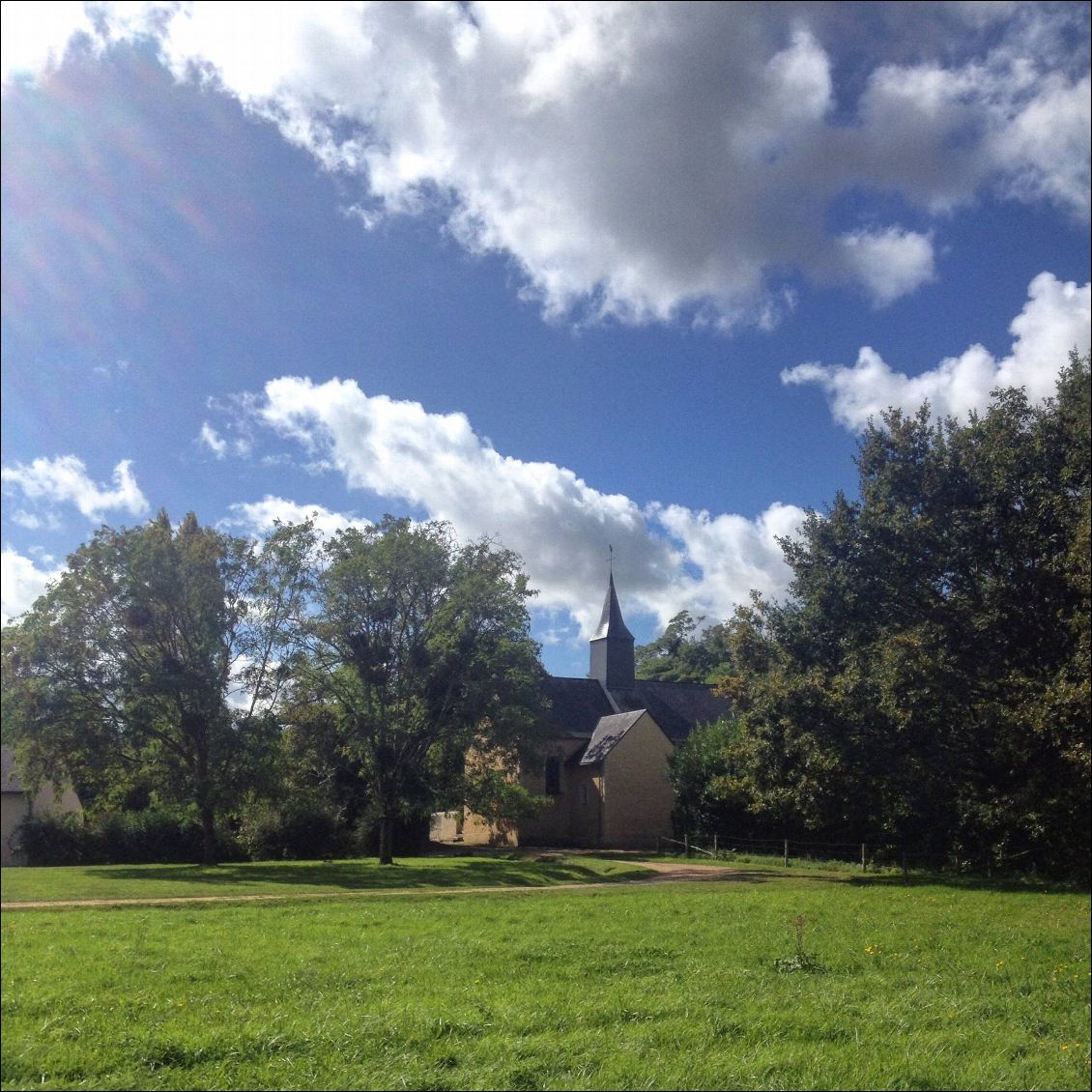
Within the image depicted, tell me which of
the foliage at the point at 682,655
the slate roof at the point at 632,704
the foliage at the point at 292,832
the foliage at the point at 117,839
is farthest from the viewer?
the foliage at the point at 682,655

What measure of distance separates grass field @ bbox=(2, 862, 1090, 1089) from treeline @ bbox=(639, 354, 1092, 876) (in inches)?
305

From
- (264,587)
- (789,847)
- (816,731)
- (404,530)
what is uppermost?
(404,530)

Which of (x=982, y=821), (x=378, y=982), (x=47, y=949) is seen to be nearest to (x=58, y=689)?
(x=47, y=949)

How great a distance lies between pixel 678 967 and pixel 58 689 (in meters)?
23.6

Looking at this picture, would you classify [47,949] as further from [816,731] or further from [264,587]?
[264,587]

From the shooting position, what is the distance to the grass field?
7.37 meters

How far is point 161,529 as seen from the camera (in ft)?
99.3

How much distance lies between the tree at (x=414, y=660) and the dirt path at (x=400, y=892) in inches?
268

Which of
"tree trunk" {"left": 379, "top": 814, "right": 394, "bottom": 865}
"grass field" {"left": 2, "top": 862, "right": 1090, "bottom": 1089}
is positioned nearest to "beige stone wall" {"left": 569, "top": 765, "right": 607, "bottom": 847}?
"tree trunk" {"left": 379, "top": 814, "right": 394, "bottom": 865}

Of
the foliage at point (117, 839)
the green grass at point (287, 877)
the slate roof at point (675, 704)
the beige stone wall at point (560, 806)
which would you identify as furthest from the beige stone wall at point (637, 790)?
the foliage at point (117, 839)

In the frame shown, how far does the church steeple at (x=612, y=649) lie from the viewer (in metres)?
54.9

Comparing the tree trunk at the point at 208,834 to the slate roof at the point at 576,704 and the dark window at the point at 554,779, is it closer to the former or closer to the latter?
the dark window at the point at 554,779

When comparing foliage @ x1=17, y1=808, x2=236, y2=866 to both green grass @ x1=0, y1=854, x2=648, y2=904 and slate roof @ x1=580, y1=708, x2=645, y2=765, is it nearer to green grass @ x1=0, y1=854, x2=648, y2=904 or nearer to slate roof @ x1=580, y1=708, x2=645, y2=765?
green grass @ x1=0, y1=854, x2=648, y2=904

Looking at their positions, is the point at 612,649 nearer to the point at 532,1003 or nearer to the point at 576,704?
the point at 576,704
